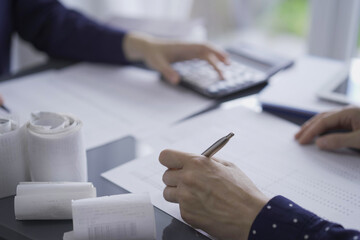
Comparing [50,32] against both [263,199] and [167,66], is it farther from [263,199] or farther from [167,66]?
[263,199]

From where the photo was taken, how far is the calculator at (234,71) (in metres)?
1.16

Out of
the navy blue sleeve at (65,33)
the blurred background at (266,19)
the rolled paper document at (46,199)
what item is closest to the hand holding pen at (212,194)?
the rolled paper document at (46,199)

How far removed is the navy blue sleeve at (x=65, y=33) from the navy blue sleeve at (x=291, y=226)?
822 mm

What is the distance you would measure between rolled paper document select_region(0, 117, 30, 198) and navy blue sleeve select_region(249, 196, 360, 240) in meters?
0.38

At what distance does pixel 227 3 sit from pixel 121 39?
70 cm

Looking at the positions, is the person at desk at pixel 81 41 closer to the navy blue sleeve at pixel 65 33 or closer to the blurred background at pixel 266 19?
the navy blue sleeve at pixel 65 33

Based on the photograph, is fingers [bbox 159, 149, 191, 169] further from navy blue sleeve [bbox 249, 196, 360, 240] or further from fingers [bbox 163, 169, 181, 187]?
navy blue sleeve [bbox 249, 196, 360, 240]

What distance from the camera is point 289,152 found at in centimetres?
92

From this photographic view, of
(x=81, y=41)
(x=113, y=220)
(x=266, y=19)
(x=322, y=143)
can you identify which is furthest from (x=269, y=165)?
(x=266, y=19)

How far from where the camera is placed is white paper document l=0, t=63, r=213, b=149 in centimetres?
102

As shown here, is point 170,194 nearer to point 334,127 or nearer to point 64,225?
point 64,225

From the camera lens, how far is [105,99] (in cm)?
115

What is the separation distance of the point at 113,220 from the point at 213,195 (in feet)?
0.51

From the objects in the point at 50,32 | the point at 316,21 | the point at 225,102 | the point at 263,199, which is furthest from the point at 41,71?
the point at 316,21
